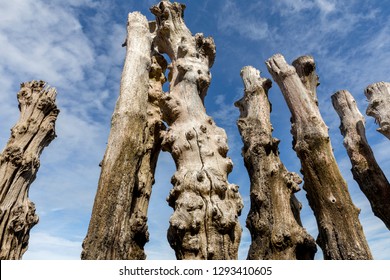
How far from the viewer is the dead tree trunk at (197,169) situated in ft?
10.1

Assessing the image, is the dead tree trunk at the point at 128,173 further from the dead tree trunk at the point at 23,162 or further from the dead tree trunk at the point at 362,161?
the dead tree trunk at the point at 362,161

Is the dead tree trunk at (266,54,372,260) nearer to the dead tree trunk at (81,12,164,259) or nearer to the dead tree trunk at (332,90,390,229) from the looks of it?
the dead tree trunk at (332,90,390,229)

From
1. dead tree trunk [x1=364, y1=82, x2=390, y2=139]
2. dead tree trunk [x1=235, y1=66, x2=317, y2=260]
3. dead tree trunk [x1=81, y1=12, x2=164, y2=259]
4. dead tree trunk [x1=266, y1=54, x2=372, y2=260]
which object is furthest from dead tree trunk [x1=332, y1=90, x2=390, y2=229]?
dead tree trunk [x1=81, y1=12, x2=164, y2=259]

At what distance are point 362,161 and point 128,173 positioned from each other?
437 centimetres

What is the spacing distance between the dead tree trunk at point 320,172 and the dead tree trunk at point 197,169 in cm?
156

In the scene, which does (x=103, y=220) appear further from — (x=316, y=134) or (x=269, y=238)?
(x=316, y=134)

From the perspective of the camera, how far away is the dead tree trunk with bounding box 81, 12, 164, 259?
3104 mm

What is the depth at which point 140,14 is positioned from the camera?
18.0 ft

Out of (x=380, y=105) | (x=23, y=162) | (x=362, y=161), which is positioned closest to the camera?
(x=23, y=162)

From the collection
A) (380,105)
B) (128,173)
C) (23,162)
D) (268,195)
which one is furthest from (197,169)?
(380,105)

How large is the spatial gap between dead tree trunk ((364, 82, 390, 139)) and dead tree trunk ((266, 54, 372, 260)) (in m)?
1.00

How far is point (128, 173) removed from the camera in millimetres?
3498

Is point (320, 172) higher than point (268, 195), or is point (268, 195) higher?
point (320, 172)

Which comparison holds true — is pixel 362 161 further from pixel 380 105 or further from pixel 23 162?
pixel 23 162
